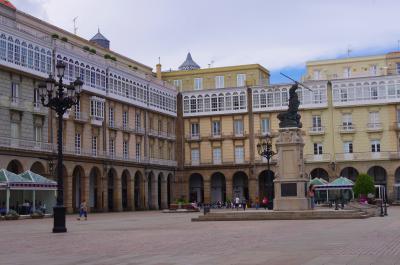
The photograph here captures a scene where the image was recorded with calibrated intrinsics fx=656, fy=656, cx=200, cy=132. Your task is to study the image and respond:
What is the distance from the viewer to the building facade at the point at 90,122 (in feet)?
169

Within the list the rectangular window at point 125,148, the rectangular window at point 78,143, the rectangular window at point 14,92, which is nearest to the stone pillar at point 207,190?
the rectangular window at point 125,148

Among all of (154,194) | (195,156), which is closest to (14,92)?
(154,194)

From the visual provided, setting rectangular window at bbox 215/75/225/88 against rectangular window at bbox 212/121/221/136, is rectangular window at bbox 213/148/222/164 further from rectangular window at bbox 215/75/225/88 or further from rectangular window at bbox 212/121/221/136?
rectangular window at bbox 215/75/225/88

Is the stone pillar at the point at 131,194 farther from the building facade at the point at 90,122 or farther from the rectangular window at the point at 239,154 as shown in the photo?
the rectangular window at the point at 239,154

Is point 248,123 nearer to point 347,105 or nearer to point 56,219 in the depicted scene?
point 347,105

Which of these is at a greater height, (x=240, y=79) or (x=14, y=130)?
(x=240, y=79)

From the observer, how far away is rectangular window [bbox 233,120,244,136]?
81.2m

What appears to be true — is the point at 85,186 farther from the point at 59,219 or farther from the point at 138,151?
the point at 59,219

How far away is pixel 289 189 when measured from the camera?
1352 inches

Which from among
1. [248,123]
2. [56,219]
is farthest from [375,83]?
[56,219]

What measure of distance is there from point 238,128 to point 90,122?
24.5m

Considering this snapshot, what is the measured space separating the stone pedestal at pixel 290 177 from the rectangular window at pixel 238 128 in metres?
46.3

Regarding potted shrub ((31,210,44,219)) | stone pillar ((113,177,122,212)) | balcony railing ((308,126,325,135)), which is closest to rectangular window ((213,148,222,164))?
balcony railing ((308,126,325,135))

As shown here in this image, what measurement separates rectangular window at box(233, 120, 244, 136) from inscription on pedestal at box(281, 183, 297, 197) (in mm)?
46596
